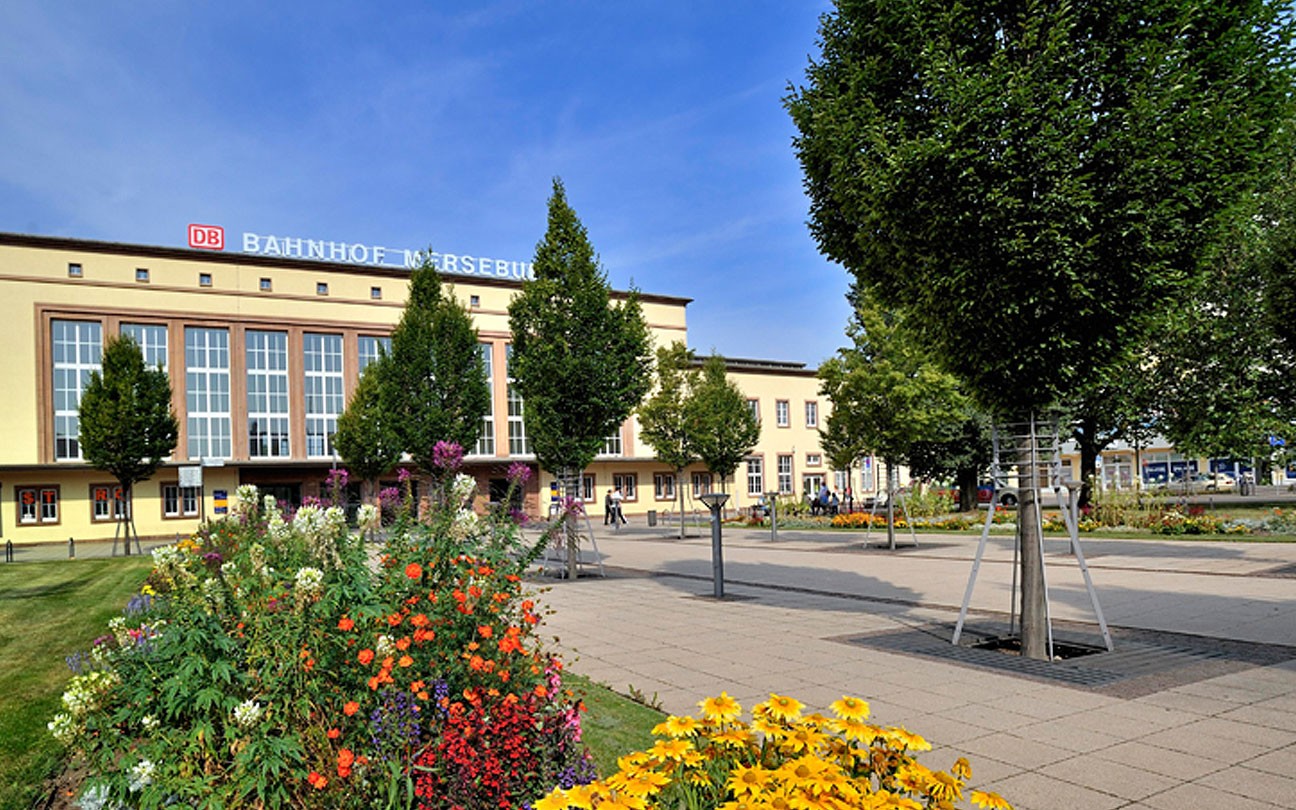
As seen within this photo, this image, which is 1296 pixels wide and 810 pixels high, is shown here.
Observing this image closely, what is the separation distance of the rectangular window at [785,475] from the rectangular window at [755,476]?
1792mm

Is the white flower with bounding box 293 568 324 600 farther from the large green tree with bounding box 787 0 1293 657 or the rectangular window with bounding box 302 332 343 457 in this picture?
the rectangular window with bounding box 302 332 343 457

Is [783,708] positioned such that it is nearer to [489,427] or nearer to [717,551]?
[717,551]

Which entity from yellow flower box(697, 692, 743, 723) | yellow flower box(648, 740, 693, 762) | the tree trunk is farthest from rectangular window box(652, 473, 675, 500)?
yellow flower box(648, 740, 693, 762)

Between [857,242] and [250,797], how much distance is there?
757 centimetres

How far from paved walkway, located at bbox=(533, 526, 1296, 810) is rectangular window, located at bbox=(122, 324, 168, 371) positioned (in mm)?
32643

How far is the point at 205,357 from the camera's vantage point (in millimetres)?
42219

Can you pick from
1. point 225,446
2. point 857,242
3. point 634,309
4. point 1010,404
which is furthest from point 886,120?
point 225,446

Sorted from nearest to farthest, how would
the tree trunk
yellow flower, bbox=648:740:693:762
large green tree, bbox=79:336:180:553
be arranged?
1. yellow flower, bbox=648:740:693:762
2. the tree trunk
3. large green tree, bbox=79:336:180:553

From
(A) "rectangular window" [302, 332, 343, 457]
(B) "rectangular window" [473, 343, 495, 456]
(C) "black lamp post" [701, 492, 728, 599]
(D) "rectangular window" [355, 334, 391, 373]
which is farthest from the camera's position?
(B) "rectangular window" [473, 343, 495, 456]

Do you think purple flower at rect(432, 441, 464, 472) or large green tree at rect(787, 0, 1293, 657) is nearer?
large green tree at rect(787, 0, 1293, 657)

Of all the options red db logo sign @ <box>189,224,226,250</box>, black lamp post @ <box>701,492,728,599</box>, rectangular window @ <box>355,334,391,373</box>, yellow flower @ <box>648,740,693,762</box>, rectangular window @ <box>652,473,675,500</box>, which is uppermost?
red db logo sign @ <box>189,224,226,250</box>

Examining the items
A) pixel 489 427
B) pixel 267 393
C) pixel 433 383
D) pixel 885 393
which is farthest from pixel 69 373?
pixel 885 393

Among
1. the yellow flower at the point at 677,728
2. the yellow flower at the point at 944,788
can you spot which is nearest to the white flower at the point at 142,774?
the yellow flower at the point at 677,728

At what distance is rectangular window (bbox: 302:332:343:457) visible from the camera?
147 feet
